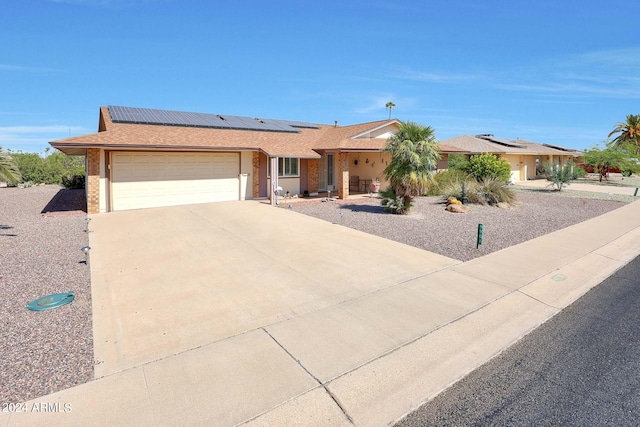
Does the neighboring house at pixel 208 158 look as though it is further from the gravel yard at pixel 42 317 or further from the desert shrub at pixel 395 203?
the desert shrub at pixel 395 203

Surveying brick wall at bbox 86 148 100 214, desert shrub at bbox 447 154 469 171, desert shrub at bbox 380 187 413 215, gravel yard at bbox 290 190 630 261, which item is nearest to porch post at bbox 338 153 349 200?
gravel yard at bbox 290 190 630 261

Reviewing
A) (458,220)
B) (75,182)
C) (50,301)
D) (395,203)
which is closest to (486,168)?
(458,220)

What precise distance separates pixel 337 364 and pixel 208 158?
50.1ft

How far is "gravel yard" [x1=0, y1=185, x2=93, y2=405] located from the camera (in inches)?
158

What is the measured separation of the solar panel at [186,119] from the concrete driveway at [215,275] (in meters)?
7.73

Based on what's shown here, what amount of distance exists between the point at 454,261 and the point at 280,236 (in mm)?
5186

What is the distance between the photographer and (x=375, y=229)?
12211 mm

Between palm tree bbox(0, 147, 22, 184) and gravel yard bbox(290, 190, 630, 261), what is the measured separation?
389 inches

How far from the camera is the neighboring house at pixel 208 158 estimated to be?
49.4 feet

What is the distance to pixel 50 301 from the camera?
588cm

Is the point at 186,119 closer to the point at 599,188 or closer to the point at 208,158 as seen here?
the point at 208,158

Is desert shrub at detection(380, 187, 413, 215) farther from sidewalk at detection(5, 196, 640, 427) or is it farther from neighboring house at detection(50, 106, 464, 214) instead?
sidewalk at detection(5, 196, 640, 427)

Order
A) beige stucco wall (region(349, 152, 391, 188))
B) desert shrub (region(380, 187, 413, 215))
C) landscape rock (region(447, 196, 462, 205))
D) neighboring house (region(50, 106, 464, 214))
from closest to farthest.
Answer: desert shrub (region(380, 187, 413, 215)) → neighboring house (region(50, 106, 464, 214)) → landscape rock (region(447, 196, 462, 205)) → beige stucco wall (region(349, 152, 391, 188))

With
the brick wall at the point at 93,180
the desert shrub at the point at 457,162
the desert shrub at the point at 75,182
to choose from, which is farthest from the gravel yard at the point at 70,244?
the desert shrub at the point at 75,182
